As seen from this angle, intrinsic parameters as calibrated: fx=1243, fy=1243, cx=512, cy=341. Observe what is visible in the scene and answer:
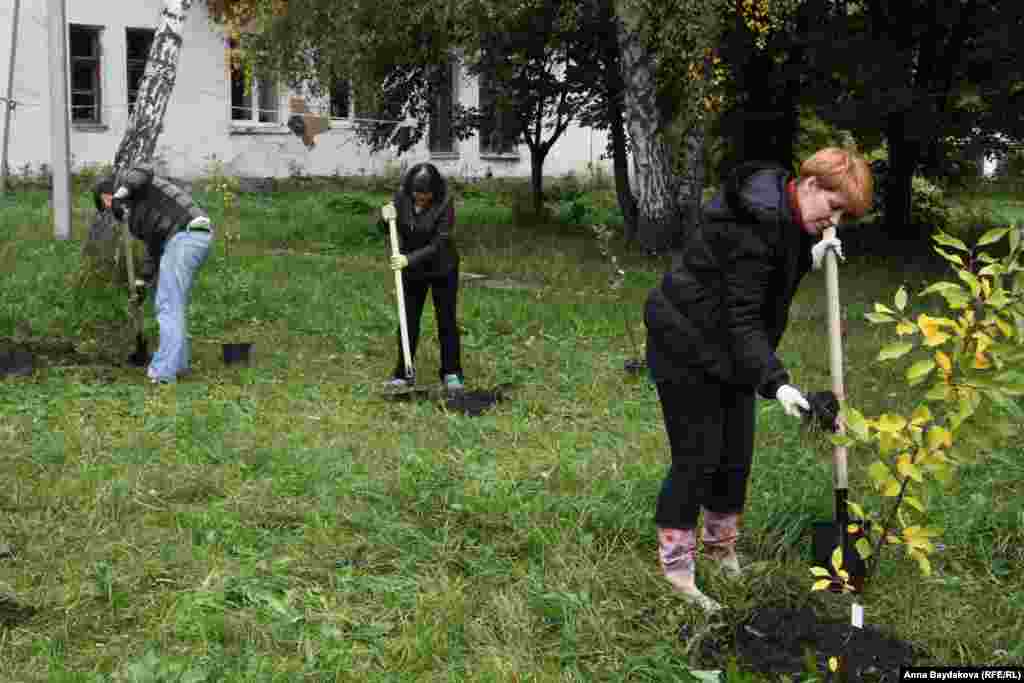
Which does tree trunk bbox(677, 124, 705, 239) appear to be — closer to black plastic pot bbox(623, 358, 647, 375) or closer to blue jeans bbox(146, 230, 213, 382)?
black plastic pot bbox(623, 358, 647, 375)

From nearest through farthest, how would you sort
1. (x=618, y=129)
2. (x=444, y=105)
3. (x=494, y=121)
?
1. (x=618, y=129)
2. (x=444, y=105)
3. (x=494, y=121)

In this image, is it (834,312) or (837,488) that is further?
(837,488)

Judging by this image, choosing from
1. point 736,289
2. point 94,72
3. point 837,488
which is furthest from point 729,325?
point 94,72

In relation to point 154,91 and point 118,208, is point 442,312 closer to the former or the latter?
point 118,208

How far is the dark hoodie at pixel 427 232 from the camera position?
7.30m

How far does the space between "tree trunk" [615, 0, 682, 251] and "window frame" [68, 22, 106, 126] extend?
1203 cm

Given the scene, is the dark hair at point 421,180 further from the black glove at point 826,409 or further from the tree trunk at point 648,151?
the tree trunk at point 648,151

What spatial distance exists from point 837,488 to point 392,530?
165 cm

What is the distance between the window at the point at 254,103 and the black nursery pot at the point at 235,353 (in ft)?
55.1

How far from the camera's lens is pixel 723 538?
427 centimetres

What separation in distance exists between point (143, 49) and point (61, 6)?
1014 cm

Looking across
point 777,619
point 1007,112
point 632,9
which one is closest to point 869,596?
point 777,619

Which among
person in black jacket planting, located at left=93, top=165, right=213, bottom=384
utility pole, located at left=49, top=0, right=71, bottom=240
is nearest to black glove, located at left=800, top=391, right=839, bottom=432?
person in black jacket planting, located at left=93, top=165, right=213, bottom=384

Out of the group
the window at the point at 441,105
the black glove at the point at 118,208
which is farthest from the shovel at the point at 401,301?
the window at the point at 441,105
